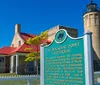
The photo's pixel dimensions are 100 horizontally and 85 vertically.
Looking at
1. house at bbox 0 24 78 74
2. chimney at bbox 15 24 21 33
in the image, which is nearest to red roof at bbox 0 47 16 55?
house at bbox 0 24 78 74

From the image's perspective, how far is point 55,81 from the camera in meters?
6.42

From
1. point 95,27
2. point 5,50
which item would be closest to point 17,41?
point 5,50

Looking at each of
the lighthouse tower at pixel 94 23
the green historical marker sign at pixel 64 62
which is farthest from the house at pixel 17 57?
the green historical marker sign at pixel 64 62

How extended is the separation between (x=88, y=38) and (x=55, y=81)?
5.62 ft

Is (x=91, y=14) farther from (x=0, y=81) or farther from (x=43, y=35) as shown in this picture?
(x=0, y=81)

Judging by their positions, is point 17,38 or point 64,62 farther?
point 17,38

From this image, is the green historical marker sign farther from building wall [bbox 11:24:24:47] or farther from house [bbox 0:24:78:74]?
building wall [bbox 11:24:24:47]

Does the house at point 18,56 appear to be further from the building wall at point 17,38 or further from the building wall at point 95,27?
the building wall at point 95,27

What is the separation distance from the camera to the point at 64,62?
20.1 feet

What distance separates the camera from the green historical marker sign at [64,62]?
5617 mm

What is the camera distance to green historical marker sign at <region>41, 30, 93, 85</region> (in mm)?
5617

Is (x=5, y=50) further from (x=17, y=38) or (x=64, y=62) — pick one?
(x=64, y=62)

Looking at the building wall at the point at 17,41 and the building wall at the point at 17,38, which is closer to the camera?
the building wall at the point at 17,41

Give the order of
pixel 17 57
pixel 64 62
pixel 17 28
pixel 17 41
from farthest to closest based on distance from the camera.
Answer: pixel 17 28 < pixel 17 41 < pixel 17 57 < pixel 64 62
